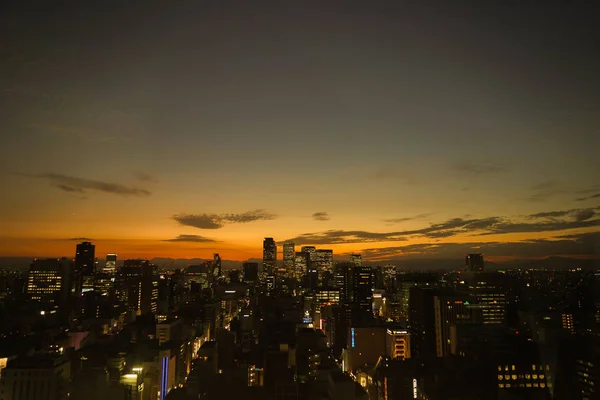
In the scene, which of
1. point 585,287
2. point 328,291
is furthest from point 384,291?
point 585,287

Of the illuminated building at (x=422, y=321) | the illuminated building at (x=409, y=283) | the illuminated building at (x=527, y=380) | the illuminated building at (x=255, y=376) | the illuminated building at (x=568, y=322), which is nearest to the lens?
the illuminated building at (x=568, y=322)

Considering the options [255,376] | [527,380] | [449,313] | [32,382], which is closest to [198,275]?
[449,313]

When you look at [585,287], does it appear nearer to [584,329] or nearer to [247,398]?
[584,329]

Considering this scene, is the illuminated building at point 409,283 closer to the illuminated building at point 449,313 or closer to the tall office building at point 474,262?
the illuminated building at point 449,313

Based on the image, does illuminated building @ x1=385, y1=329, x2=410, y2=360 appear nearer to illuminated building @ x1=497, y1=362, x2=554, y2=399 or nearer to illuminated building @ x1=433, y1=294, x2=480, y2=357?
illuminated building @ x1=433, y1=294, x2=480, y2=357

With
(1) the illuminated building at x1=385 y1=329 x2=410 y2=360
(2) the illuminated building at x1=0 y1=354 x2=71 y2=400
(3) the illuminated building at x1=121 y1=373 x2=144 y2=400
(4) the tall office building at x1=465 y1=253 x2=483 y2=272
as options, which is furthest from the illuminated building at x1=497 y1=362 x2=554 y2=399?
(2) the illuminated building at x1=0 y1=354 x2=71 y2=400

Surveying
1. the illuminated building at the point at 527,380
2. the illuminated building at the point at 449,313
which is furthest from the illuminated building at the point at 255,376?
the illuminated building at the point at 449,313
